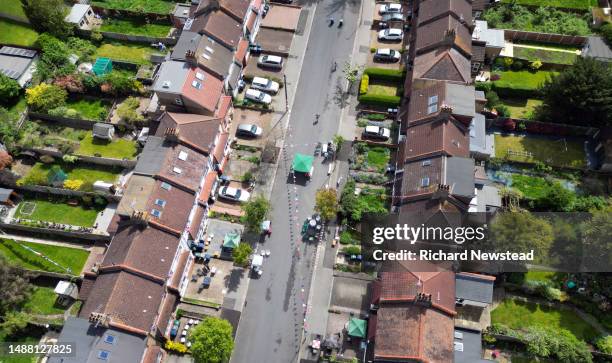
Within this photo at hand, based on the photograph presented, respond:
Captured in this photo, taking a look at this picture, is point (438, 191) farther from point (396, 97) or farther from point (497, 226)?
point (396, 97)

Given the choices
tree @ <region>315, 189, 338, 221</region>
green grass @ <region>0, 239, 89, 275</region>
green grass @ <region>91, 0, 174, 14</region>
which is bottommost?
green grass @ <region>0, 239, 89, 275</region>

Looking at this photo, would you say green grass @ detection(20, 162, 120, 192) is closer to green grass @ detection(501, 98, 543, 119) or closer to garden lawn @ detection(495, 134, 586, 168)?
garden lawn @ detection(495, 134, 586, 168)

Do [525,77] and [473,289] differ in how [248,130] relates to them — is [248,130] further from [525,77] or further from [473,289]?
[525,77]

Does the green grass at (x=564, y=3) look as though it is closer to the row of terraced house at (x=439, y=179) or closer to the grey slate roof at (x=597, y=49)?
the grey slate roof at (x=597, y=49)

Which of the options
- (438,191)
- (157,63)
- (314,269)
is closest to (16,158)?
(157,63)

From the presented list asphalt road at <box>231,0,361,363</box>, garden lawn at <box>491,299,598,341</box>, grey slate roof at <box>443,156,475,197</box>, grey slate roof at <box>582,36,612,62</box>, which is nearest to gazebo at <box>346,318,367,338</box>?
asphalt road at <box>231,0,361,363</box>

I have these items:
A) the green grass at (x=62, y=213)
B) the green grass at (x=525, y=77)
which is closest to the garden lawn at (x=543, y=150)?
the green grass at (x=525, y=77)
